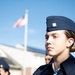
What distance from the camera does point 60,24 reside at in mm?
2340

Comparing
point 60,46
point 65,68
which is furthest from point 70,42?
point 65,68

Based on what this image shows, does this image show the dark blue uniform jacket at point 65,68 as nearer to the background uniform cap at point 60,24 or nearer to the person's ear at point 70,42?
the person's ear at point 70,42

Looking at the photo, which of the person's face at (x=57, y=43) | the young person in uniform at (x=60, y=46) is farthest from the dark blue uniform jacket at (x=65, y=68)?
the person's face at (x=57, y=43)

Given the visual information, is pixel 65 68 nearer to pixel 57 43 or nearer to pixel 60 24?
pixel 57 43

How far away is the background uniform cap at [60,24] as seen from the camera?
2.31 metres

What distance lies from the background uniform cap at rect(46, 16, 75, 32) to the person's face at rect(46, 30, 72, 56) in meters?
0.05

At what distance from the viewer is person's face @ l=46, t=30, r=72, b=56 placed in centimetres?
225

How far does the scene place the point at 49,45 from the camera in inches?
88.4

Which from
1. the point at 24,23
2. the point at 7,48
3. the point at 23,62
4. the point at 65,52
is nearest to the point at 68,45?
the point at 65,52

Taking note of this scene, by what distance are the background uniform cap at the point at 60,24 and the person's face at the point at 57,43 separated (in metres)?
0.05

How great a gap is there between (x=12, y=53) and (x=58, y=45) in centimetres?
3958

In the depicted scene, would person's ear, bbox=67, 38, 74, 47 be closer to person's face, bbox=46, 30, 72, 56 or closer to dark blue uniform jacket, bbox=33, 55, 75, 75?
person's face, bbox=46, 30, 72, 56

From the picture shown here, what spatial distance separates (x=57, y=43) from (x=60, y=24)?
0.20 m

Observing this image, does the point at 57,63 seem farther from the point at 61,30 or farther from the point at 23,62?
the point at 23,62
